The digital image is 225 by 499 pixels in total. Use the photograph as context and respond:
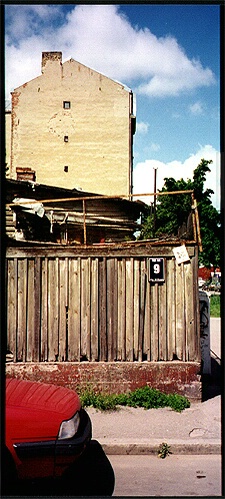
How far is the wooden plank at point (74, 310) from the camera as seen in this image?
7.39 metres

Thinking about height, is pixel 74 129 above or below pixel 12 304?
above

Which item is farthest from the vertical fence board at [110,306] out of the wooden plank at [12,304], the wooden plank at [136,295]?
the wooden plank at [12,304]

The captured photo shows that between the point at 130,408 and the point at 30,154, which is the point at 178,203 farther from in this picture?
the point at 130,408

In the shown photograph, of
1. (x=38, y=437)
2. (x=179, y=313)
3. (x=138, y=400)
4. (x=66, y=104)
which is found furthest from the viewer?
(x=66, y=104)

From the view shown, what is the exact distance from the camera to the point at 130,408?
6.88m

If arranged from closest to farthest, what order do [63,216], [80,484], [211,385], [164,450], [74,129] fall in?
1. [80,484]
2. [164,450]
3. [211,385]
4. [63,216]
5. [74,129]

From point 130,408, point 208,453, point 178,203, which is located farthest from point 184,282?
point 178,203

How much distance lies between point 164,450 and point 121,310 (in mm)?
2474

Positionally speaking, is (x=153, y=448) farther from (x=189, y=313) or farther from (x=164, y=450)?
(x=189, y=313)

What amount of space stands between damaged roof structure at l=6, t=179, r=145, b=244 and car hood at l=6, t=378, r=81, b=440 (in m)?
6.77

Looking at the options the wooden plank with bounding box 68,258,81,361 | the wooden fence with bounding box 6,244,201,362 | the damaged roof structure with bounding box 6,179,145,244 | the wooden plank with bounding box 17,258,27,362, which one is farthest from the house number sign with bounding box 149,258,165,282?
the damaged roof structure with bounding box 6,179,145,244

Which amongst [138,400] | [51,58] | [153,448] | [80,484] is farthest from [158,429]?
[51,58]

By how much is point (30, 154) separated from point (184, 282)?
21.2 meters

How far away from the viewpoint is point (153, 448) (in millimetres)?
5609
